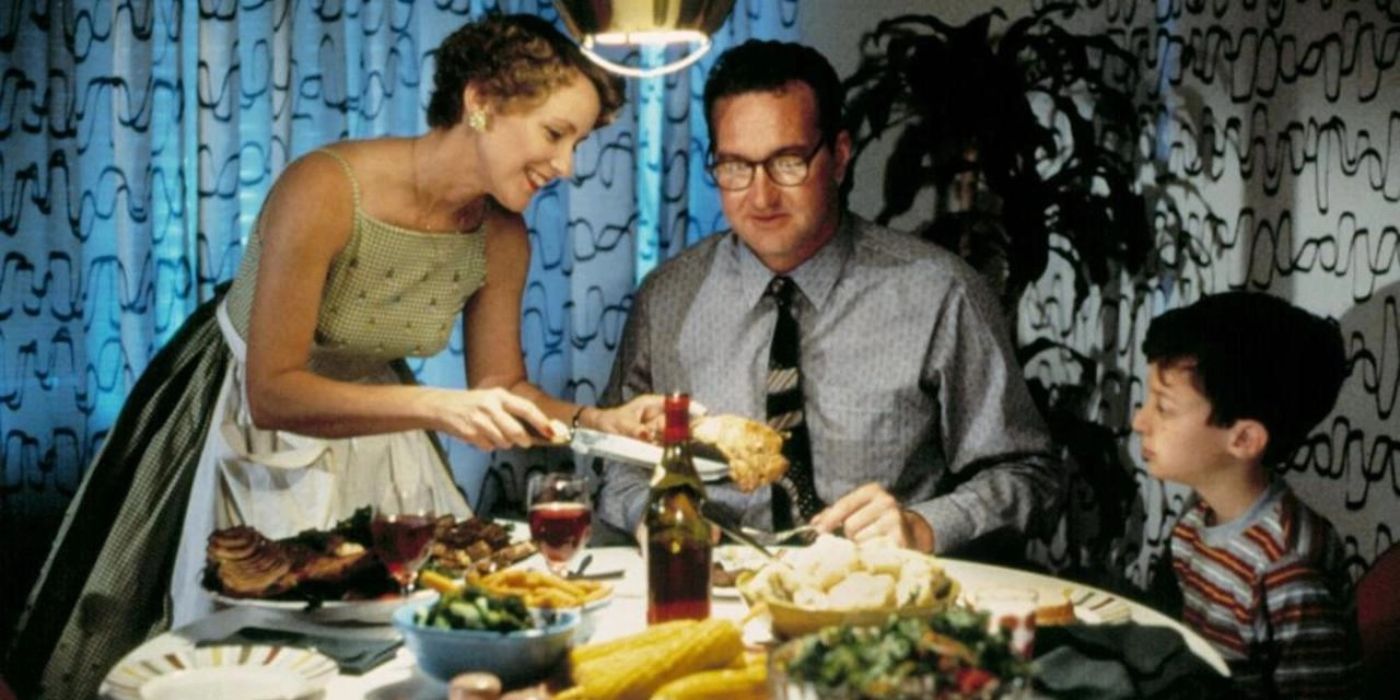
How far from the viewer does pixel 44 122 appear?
3670 mm

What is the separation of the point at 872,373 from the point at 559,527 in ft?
3.42

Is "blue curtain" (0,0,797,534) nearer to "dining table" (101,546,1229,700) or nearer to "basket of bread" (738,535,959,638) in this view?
"dining table" (101,546,1229,700)

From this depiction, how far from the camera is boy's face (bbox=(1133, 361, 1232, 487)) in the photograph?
2.43 m

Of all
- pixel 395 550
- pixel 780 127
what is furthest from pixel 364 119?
Answer: pixel 395 550

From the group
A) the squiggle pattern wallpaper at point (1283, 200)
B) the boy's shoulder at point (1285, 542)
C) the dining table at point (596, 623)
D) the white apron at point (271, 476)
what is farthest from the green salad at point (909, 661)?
the squiggle pattern wallpaper at point (1283, 200)

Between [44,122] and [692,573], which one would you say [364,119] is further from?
[692,573]

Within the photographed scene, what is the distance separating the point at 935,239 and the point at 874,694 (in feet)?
9.10

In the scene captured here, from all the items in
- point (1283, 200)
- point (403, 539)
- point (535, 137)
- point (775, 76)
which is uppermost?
point (775, 76)

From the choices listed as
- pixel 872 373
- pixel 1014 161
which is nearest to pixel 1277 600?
pixel 872 373

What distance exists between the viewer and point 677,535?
192 cm

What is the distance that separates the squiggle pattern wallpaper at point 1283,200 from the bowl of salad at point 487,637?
2429mm

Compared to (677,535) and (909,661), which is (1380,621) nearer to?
(677,535)

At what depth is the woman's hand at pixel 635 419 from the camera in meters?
2.52

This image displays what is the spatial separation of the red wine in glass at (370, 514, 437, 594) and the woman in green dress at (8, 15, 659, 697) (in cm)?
59
